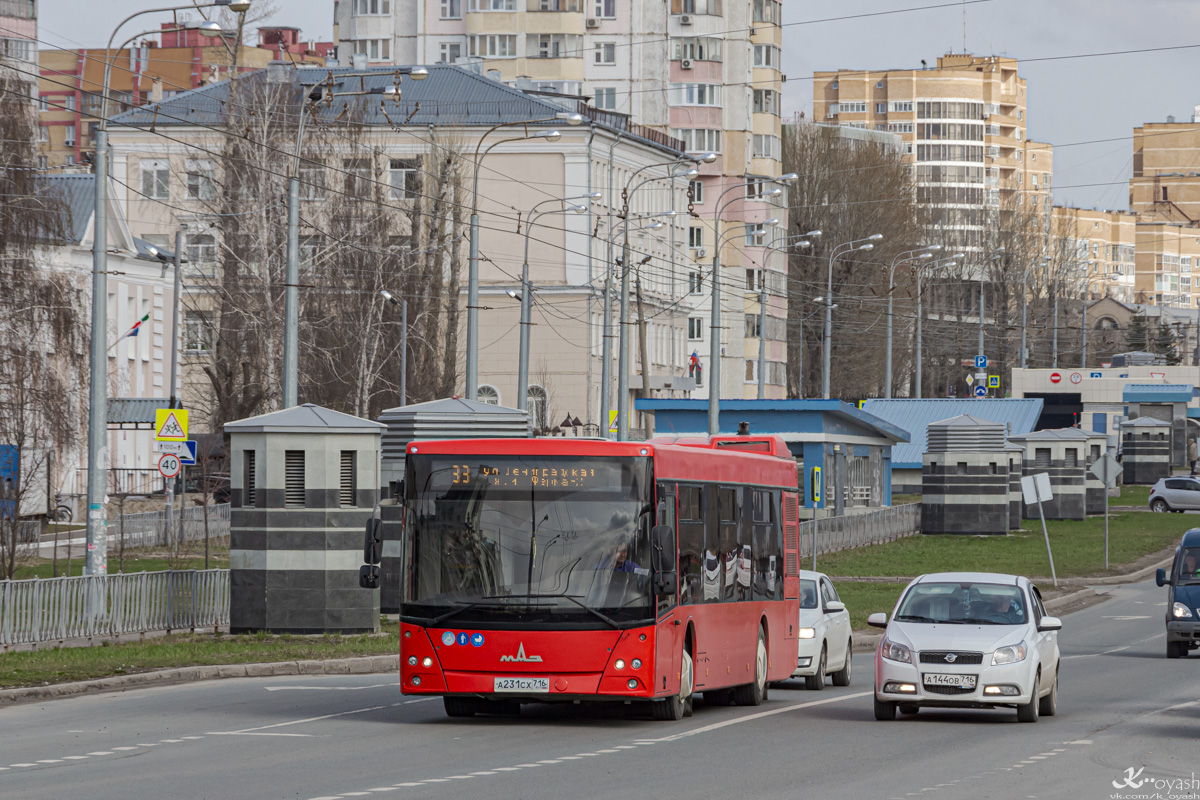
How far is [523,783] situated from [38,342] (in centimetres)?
3354

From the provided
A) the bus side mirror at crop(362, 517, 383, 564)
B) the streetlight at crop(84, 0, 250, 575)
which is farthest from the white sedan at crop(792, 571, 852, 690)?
the streetlight at crop(84, 0, 250, 575)

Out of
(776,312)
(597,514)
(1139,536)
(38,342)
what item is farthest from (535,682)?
(776,312)

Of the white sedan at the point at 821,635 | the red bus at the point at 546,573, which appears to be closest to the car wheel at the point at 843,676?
the white sedan at the point at 821,635

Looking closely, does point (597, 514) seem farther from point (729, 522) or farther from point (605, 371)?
point (605, 371)

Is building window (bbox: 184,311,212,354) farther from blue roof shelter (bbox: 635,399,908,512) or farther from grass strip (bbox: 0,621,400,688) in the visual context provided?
grass strip (bbox: 0,621,400,688)

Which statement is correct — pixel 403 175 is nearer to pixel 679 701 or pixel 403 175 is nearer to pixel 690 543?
pixel 690 543

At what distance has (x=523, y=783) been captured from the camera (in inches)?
518

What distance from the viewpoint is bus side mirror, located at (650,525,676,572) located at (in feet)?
55.1

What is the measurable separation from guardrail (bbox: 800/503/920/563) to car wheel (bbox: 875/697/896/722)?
31021 mm

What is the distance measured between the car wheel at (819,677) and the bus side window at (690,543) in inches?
227

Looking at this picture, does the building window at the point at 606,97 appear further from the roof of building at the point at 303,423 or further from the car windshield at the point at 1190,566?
the roof of building at the point at 303,423

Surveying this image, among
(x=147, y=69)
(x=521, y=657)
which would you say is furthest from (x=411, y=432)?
(x=147, y=69)

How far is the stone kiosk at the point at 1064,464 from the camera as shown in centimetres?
7338

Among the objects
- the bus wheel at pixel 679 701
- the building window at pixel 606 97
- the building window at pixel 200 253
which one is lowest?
the bus wheel at pixel 679 701
